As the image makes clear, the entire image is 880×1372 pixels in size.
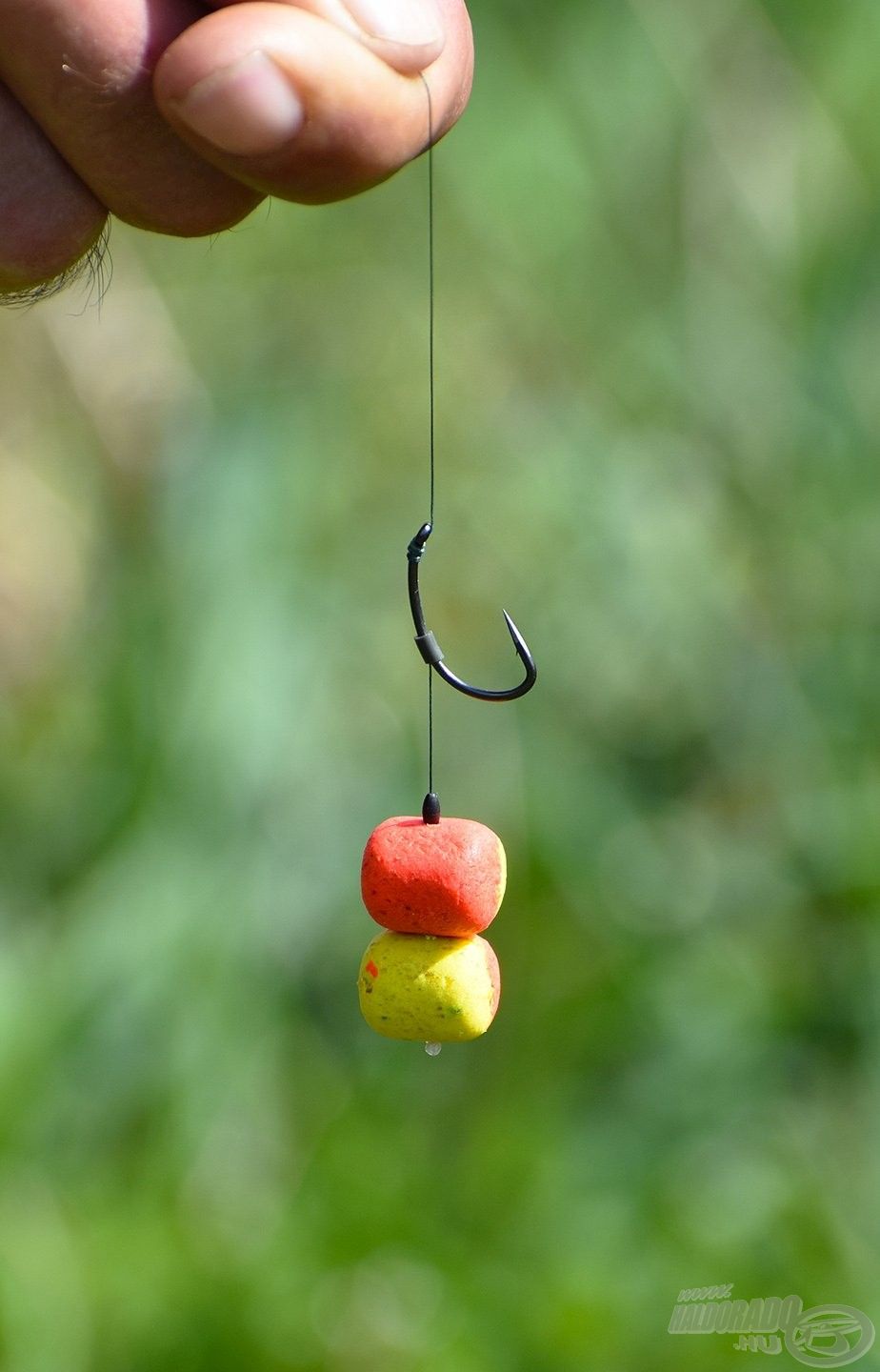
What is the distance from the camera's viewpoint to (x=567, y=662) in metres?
3.25

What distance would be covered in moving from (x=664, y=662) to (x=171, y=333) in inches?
53.9

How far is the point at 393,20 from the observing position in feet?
3.35

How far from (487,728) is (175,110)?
7.25 feet

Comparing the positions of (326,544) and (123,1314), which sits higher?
(326,544)

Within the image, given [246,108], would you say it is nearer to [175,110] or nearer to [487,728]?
[175,110]

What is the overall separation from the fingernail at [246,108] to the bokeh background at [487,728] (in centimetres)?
114

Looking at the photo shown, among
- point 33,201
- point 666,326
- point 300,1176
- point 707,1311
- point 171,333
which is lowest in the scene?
point 707,1311

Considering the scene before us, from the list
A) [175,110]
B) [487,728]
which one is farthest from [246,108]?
[487,728]

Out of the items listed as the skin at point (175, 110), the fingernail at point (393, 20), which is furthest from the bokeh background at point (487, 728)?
the fingernail at point (393, 20)

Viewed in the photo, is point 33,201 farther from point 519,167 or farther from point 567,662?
point 519,167

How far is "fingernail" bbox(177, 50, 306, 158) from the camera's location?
3.12 feet

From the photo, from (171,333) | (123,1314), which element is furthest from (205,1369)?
(171,333)

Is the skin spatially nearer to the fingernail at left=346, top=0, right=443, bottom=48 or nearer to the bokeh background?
the fingernail at left=346, top=0, right=443, bottom=48

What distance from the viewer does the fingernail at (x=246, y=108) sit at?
95cm
